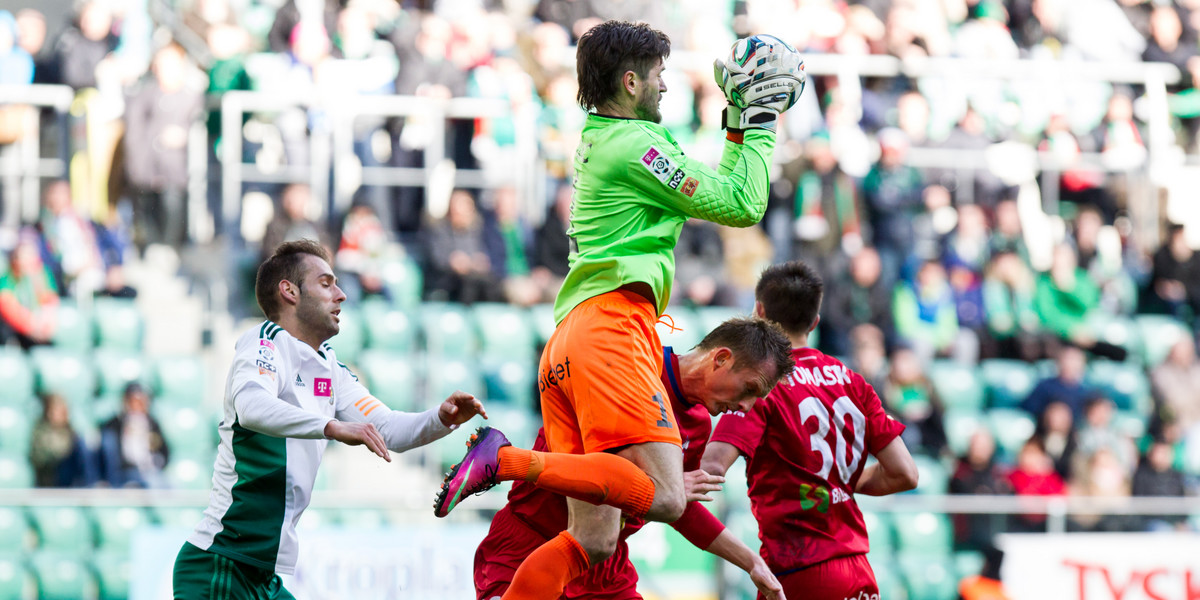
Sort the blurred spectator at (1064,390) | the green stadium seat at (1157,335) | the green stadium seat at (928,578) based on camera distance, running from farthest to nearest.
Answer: the green stadium seat at (1157,335) → the blurred spectator at (1064,390) → the green stadium seat at (928,578)

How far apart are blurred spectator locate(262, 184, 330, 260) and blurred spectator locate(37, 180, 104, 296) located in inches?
59.3

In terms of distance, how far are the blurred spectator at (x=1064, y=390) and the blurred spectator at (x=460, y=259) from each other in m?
5.01

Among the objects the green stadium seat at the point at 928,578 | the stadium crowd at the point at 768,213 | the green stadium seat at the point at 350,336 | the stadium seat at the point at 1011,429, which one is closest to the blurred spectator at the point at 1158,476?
the stadium crowd at the point at 768,213

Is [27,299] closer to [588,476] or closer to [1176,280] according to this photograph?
[588,476]

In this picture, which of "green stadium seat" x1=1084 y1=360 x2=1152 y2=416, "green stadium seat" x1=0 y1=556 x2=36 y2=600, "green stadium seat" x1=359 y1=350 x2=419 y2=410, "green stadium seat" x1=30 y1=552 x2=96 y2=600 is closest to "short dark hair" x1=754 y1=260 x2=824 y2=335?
"green stadium seat" x1=30 y1=552 x2=96 y2=600

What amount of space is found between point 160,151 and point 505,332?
353 centimetres

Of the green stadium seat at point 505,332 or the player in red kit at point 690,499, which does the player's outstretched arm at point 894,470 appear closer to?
the player in red kit at point 690,499

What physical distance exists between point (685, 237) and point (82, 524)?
21.5 ft

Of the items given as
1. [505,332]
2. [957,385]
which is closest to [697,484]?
[505,332]

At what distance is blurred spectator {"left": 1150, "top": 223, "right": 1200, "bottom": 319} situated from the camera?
13953 millimetres

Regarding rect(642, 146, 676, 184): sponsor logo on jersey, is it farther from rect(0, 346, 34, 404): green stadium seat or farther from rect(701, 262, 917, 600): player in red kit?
rect(0, 346, 34, 404): green stadium seat

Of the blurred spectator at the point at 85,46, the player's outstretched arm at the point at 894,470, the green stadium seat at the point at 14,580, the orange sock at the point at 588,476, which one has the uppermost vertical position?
the blurred spectator at the point at 85,46

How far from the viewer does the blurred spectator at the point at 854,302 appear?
40.8 ft

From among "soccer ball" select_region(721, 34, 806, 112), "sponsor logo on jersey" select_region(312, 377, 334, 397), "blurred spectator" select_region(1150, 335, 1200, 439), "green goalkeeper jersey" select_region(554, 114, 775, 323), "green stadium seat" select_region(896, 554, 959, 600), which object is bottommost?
"green stadium seat" select_region(896, 554, 959, 600)
